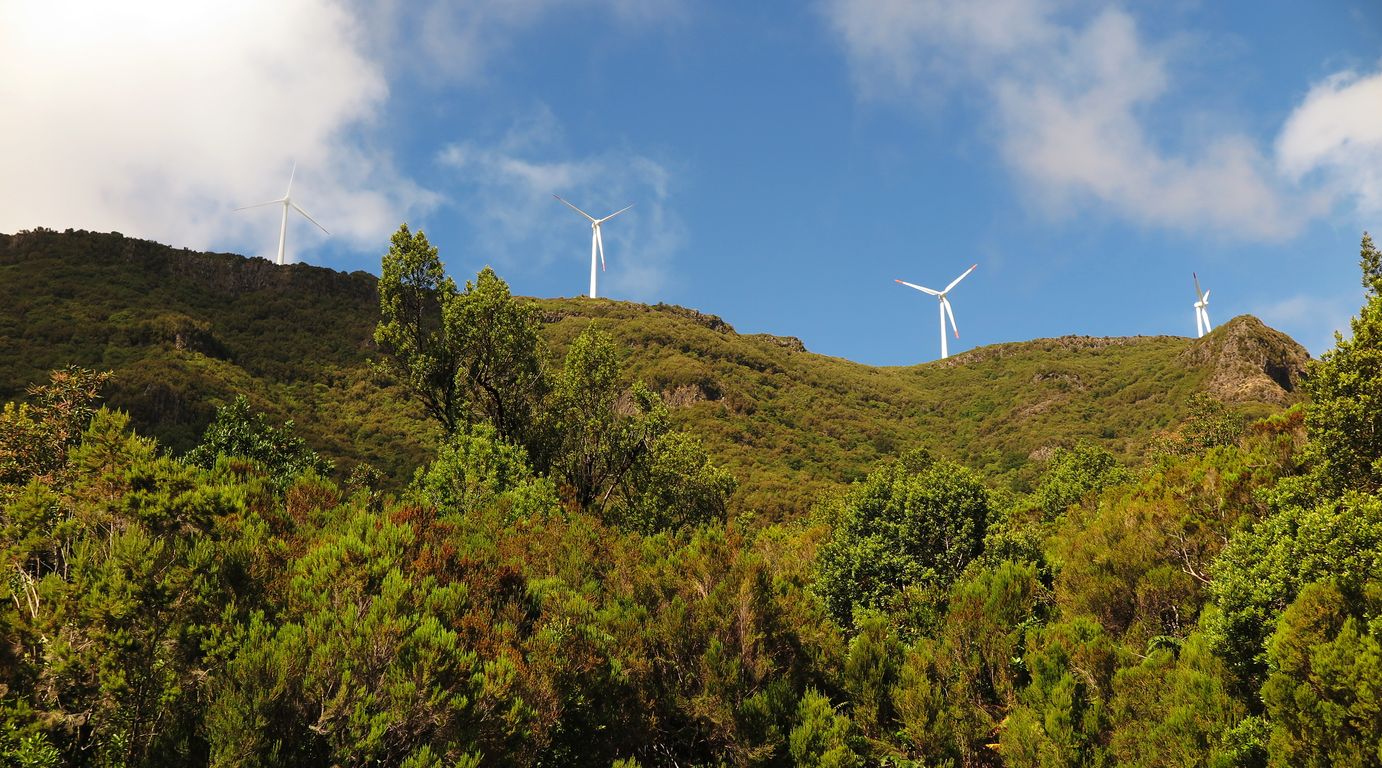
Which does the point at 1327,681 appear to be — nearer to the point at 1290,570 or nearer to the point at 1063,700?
the point at 1290,570

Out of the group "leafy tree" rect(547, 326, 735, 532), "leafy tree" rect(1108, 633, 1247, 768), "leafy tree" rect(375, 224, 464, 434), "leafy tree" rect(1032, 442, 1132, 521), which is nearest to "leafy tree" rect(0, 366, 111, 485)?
"leafy tree" rect(375, 224, 464, 434)

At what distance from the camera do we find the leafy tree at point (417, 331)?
1298 inches

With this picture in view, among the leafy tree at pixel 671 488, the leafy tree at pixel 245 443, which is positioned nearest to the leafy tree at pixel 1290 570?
the leafy tree at pixel 671 488

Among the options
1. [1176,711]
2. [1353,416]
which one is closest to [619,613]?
[1176,711]

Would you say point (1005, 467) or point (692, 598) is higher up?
point (1005, 467)

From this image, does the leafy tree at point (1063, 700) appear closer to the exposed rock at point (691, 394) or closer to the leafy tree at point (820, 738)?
the leafy tree at point (820, 738)

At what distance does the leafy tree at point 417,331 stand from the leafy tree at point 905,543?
19.2m

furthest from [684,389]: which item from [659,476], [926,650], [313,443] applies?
[926,650]

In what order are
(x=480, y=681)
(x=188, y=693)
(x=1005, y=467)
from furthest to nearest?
(x=1005, y=467)
(x=480, y=681)
(x=188, y=693)

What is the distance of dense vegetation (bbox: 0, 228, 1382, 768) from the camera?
12.3 meters

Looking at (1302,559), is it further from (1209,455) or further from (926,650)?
(1209,455)

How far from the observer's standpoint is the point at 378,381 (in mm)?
131375

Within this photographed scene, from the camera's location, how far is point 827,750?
17.7 metres

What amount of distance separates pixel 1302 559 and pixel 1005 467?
433 ft
